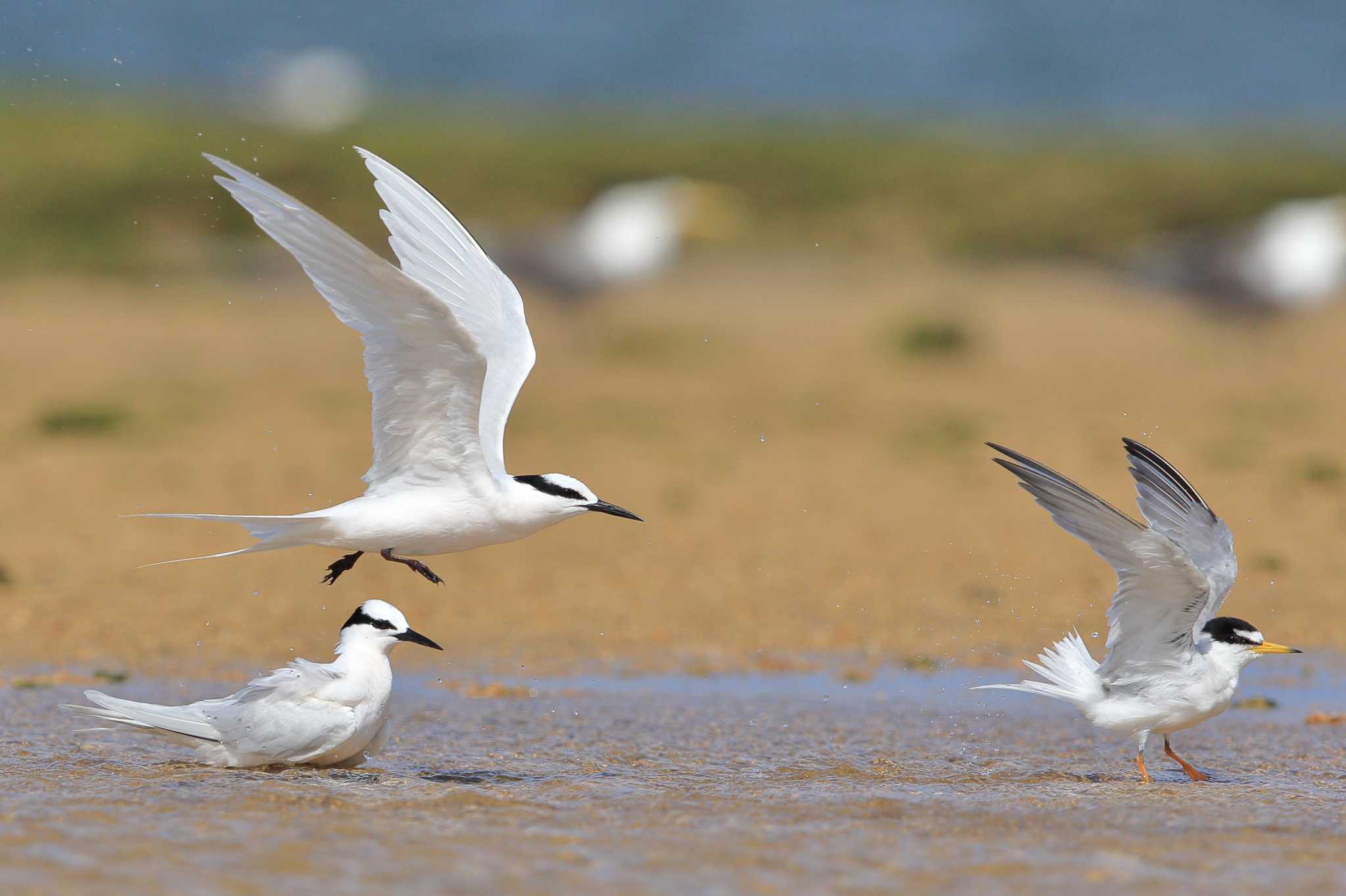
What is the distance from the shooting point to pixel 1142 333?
614 inches

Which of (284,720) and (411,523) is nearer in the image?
(284,720)

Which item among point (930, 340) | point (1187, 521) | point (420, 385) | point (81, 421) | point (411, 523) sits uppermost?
point (930, 340)

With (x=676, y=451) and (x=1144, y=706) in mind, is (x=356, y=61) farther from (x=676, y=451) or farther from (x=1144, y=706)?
(x=1144, y=706)

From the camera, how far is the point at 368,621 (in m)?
6.18

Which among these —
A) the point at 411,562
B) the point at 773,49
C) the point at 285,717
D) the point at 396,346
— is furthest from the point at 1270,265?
the point at 773,49

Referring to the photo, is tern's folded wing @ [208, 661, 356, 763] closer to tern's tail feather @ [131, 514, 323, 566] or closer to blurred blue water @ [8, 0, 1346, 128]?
tern's tail feather @ [131, 514, 323, 566]

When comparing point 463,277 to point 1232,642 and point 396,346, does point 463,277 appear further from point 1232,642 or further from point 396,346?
point 1232,642

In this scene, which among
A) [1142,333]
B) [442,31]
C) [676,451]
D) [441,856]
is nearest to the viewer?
[441,856]

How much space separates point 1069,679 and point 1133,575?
557 millimetres

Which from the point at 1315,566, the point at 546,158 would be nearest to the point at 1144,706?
the point at 1315,566

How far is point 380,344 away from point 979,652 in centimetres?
369

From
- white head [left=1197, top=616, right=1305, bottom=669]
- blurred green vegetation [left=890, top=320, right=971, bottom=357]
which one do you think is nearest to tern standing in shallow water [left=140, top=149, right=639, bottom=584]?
white head [left=1197, top=616, right=1305, bottom=669]

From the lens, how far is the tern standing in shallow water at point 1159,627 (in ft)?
20.1

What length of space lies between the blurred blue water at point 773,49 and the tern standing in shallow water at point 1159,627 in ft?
74.4
